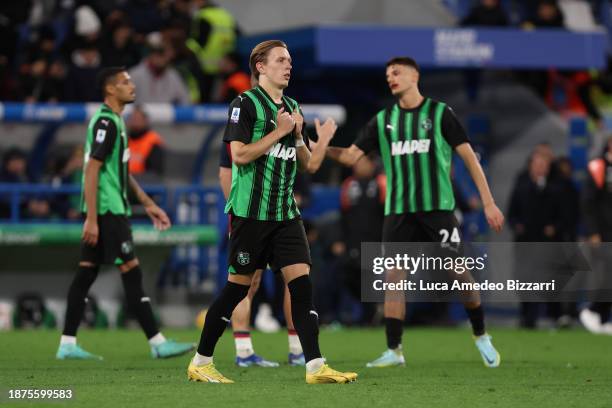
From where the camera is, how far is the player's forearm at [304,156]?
27.6ft

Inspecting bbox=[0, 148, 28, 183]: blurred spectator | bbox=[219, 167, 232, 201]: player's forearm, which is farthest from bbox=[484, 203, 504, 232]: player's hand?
bbox=[0, 148, 28, 183]: blurred spectator

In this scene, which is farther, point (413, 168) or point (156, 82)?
point (156, 82)

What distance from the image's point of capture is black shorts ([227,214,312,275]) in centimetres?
823

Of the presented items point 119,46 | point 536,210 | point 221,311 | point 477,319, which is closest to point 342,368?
point 477,319

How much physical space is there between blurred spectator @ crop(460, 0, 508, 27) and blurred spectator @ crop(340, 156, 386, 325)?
3.25 metres

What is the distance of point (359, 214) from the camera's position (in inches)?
632

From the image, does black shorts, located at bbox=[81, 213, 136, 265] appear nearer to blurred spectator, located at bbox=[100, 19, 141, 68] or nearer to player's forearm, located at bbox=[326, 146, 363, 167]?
player's forearm, located at bbox=[326, 146, 363, 167]

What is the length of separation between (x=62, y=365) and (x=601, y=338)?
6.41 metres

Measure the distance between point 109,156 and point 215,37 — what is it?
839 cm

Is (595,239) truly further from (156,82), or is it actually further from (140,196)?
(140,196)

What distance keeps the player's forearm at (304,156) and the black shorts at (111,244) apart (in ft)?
8.37

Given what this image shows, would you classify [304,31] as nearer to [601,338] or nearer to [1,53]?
[1,53]

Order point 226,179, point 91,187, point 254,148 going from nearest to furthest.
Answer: point 254,148 < point 226,179 < point 91,187

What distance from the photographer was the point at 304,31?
17.4 m
